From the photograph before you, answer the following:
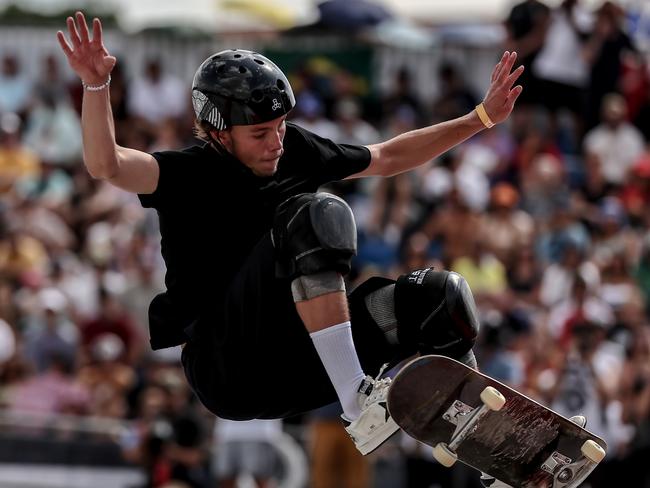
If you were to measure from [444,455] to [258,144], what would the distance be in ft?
5.23

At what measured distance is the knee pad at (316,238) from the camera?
615 centimetres

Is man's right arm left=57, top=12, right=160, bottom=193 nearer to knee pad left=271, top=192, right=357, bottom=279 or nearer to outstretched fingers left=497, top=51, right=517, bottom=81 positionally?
knee pad left=271, top=192, right=357, bottom=279

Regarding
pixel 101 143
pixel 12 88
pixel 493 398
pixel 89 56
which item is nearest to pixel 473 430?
pixel 493 398

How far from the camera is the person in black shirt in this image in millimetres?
6199

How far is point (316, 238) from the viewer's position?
6.16 metres

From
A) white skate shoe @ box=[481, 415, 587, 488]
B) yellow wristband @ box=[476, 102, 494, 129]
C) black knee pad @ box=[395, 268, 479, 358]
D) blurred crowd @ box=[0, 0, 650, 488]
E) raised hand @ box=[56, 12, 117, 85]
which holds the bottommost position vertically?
blurred crowd @ box=[0, 0, 650, 488]

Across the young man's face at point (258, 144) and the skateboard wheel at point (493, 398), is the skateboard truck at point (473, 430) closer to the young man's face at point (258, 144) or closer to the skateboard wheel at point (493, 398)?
the skateboard wheel at point (493, 398)

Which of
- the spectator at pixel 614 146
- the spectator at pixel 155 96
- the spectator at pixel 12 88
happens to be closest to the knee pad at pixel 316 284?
the spectator at pixel 614 146

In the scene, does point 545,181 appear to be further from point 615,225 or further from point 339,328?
point 339,328

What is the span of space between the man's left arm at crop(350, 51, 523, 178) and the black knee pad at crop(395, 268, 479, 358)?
938mm

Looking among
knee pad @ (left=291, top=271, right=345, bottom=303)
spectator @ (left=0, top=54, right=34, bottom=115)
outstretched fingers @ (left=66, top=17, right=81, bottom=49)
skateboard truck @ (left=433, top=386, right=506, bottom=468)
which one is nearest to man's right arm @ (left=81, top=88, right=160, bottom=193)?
outstretched fingers @ (left=66, top=17, right=81, bottom=49)

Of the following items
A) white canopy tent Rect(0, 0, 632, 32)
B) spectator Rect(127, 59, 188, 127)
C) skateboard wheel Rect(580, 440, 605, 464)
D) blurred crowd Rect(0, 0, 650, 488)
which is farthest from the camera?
white canopy tent Rect(0, 0, 632, 32)

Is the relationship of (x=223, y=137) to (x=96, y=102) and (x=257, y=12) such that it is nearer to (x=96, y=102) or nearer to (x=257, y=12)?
(x=96, y=102)

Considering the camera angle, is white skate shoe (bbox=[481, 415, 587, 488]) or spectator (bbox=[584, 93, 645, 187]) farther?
spectator (bbox=[584, 93, 645, 187])
